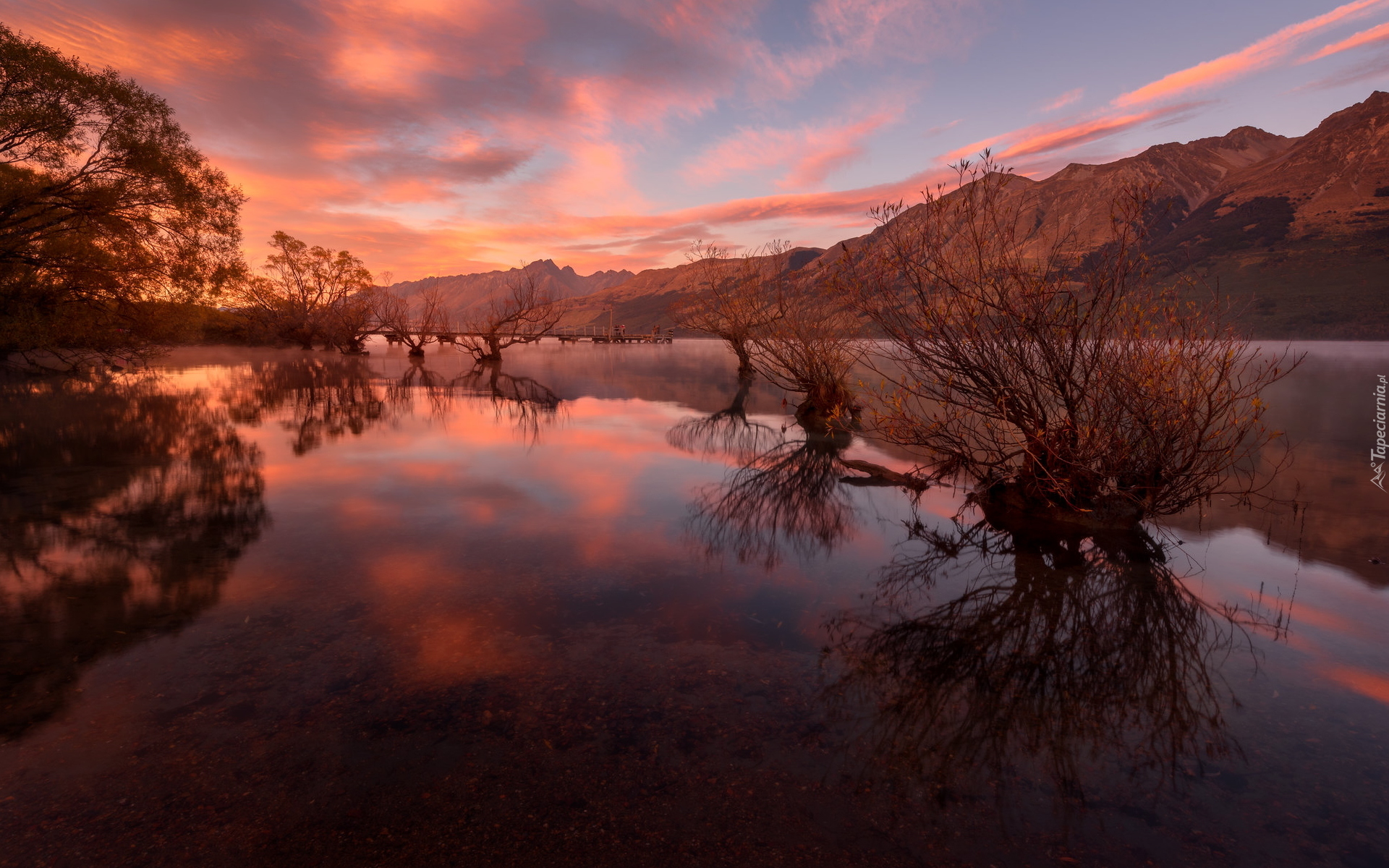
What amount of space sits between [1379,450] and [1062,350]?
1782 cm

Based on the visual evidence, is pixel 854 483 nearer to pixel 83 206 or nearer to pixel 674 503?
pixel 674 503

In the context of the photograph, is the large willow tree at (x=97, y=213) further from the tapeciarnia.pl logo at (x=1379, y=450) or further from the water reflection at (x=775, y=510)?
the tapeciarnia.pl logo at (x=1379, y=450)

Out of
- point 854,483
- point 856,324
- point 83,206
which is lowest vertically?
point 854,483

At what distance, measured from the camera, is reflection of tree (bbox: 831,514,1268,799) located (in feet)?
15.5

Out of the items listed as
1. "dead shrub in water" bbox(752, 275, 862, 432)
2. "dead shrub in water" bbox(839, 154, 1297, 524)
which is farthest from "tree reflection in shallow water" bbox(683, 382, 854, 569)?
"dead shrub in water" bbox(752, 275, 862, 432)

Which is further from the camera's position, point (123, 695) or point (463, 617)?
point (463, 617)

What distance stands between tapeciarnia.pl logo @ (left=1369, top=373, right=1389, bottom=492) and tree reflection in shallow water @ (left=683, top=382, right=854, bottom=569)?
1234 cm

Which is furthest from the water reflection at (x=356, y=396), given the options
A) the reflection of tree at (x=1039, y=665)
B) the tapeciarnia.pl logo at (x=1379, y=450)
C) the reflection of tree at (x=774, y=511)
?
the tapeciarnia.pl logo at (x=1379, y=450)

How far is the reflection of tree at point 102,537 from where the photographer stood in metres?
5.76

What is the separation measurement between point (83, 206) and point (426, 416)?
1519 cm

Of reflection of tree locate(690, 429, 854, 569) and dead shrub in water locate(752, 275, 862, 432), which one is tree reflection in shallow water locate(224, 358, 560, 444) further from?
dead shrub in water locate(752, 275, 862, 432)

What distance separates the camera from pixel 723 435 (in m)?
20.2

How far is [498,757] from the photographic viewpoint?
4.44 m

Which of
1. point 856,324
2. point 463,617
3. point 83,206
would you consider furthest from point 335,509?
point 83,206
